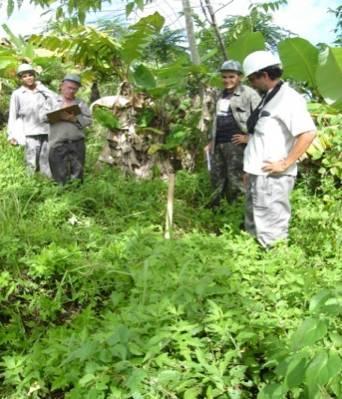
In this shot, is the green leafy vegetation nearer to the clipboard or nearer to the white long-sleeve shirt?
the white long-sleeve shirt

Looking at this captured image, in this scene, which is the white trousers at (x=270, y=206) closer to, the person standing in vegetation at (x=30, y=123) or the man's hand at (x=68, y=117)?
the man's hand at (x=68, y=117)

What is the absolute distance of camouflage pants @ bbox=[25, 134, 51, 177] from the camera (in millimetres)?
7070

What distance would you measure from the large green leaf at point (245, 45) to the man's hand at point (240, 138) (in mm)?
1497

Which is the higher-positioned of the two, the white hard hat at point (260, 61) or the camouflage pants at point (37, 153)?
the white hard hat at point (260, 61)

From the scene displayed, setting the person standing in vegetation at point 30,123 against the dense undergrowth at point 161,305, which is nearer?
the dense undergrowth at point 161,305

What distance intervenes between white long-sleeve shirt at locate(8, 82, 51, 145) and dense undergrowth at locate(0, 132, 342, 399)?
145 cm

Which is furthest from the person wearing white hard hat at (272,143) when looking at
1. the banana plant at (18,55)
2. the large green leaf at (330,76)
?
the banana plant at (18,55)

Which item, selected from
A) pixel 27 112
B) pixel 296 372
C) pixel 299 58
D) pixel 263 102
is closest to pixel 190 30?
pixel 299 58

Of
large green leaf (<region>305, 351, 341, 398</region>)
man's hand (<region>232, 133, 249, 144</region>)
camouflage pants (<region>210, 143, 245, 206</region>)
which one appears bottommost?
camouflage pants (<region>210, 143, 245, 206</region>)

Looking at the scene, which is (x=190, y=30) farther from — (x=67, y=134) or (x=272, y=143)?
(x=272, y=143)

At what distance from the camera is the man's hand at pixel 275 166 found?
418 centimetres

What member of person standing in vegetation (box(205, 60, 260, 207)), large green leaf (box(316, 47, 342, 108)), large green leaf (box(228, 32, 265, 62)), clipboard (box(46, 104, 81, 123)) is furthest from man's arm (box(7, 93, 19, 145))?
large green leaf (box(316, 47, 342, 108))

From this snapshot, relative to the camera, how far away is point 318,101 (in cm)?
689

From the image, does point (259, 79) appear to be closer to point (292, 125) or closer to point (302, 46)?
point (292, 125)
